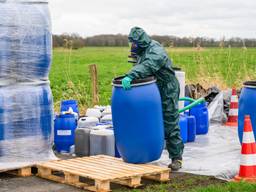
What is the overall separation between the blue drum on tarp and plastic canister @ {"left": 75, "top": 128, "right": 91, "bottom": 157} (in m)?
1.16

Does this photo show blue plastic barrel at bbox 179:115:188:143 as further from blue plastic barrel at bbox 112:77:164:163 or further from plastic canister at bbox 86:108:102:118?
blue plastic barrel at bbox 112:77:164:163

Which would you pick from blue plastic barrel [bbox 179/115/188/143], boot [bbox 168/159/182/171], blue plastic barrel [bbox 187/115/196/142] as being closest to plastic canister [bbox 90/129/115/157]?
boot [bbox 168/159/182/171]

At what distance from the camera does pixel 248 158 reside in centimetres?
716

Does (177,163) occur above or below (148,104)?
below

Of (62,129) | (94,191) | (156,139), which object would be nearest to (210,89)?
(62,129)

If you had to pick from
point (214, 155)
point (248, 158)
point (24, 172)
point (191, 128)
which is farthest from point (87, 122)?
point (248, 158)

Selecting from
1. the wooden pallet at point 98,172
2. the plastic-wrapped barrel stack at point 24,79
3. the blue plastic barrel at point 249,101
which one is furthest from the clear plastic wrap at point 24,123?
the blue plastic barrel at point 249,101

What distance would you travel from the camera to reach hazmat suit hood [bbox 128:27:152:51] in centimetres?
771

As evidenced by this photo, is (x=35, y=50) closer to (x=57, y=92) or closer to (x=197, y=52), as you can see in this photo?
(x=197, y=52)

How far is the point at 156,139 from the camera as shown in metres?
7.61

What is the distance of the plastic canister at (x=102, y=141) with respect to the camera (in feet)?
28.1

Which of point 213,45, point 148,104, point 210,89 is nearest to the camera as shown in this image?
point 148,104

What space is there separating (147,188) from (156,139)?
0.81m

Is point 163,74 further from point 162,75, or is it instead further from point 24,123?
point 24,123
